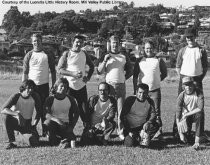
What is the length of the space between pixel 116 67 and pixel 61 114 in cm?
140

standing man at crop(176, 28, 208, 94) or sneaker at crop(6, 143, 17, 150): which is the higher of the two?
standing man at crop(176, 28, 208, 94)

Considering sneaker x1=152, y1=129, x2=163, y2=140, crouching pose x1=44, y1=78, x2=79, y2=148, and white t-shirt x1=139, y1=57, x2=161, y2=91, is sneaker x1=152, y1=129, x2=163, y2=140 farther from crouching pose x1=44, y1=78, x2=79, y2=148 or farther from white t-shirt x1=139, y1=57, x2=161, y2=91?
crouching pose x1=44, y1=78, x2=79, y2=148

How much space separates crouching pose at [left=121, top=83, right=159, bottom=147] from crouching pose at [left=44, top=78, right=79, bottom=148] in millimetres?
956

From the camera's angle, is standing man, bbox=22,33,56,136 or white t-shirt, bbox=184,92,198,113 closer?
white t-shirt, bbox=184,92,198,113

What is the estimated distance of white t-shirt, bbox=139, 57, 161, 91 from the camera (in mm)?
6695

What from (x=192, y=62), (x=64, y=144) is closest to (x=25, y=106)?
(x=64, y=144)

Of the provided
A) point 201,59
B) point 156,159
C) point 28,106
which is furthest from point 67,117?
point 201,59

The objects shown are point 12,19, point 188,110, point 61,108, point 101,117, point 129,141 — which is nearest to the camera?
point 129,141

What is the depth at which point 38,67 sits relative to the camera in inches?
268

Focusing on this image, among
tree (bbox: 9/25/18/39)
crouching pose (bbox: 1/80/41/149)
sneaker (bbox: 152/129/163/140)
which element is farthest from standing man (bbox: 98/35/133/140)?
tree (bbox: 9/25/18/39)

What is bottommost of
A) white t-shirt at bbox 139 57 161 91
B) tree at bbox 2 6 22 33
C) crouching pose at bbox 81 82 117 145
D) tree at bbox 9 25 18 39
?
crouching pose at bbox 81 82 117 145

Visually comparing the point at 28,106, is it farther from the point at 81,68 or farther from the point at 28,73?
the point at 81,68

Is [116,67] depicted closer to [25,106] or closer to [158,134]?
[158,134]

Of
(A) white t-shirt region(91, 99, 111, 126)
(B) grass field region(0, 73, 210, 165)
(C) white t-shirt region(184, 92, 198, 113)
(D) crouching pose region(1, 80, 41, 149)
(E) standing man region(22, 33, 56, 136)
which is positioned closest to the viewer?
(B) grass field region(0, 73, 210, 165)
